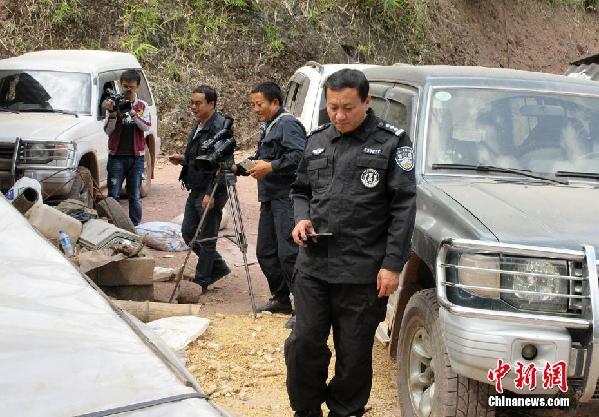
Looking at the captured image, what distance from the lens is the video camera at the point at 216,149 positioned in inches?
269

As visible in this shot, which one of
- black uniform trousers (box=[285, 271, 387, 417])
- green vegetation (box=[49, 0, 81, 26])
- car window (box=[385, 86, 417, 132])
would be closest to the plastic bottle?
car window (box=[385, 86, 417, 132])

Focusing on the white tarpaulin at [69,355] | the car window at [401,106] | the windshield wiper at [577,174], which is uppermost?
the car window at [401,106]

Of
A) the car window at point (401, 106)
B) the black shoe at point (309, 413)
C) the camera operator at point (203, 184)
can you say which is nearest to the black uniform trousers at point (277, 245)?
the camera operator at point (203, 184)

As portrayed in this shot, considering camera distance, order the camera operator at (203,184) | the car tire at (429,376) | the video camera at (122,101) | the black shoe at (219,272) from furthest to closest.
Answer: the video camera at (122,101) → the black shoe at (219,272) → the camera operator at (203,184) → the car tire at (429,376)

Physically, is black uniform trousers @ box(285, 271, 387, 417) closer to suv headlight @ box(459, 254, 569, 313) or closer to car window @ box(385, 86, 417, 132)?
suv headlight @ box(459, 254, 569, 313)

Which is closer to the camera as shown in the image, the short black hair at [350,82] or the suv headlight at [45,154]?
the short black hair at [350,82]

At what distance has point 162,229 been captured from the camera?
31.0 feet

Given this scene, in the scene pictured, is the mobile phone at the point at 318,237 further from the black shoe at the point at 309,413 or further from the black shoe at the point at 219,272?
the black shoe at the point at 219,272

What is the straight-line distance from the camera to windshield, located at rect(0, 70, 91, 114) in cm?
1023

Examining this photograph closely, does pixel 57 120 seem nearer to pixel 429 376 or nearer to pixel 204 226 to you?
pixel 204 226

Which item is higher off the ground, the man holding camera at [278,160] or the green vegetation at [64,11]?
the green vegetation at [64,11]

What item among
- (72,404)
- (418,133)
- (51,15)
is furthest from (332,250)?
(51,15)

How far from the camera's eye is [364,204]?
4164mm

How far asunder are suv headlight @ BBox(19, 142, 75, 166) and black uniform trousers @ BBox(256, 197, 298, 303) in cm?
323
